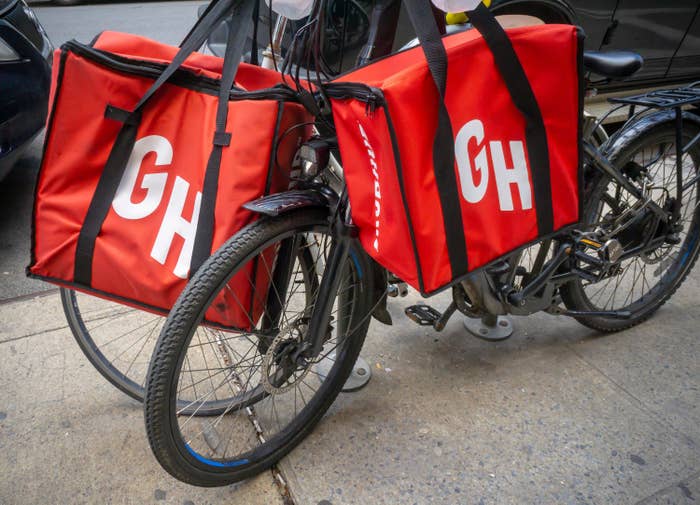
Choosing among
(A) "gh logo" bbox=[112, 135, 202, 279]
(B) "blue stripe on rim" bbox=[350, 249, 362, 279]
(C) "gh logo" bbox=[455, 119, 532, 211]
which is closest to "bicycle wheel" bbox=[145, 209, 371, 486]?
(B) "blue stripe on rim" bbox=[350, 249, 362, 279]

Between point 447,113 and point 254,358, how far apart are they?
106cm

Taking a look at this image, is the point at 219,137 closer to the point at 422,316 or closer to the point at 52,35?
the point at 422,316

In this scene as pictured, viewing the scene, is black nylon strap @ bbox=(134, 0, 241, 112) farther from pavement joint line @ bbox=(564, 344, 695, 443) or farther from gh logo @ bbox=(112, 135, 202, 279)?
pavement joint line @ bbox=(564, 344, 695, 443)

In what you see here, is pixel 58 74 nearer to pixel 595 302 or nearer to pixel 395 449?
pixel 395 449

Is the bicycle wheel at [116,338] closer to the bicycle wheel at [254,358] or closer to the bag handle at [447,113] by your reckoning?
the bicycle wheel at [254,358]

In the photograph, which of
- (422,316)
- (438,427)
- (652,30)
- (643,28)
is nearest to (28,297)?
(422,316)

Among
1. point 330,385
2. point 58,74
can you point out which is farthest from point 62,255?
point 330,385

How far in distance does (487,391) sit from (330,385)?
0.67 metres

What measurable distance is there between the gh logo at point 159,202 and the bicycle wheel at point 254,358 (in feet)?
0.35

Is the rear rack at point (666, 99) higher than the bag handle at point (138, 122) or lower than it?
lower

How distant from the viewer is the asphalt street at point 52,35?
9.32ft

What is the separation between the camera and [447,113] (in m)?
1.30

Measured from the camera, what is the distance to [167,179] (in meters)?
1.45

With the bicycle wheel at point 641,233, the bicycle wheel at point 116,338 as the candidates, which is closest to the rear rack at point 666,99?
the bicycle wheel at point 641,233
